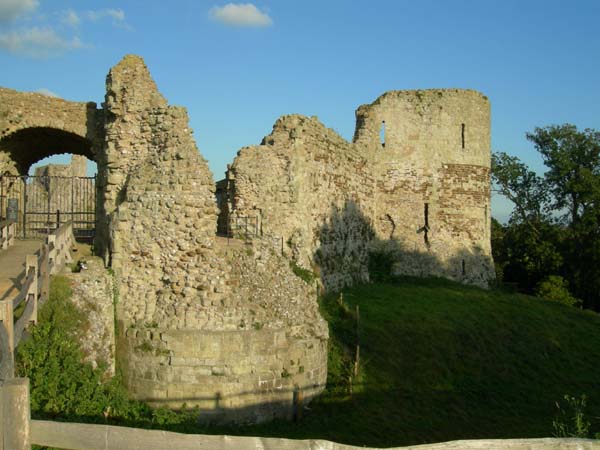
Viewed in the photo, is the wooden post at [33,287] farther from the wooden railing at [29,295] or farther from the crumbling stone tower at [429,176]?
the crumbling stone tower at [429,176]

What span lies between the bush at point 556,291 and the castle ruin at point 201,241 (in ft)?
42.4

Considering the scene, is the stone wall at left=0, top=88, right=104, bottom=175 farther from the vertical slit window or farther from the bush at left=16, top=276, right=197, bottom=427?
the vertical slit window

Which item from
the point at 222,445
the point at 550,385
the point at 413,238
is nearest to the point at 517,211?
the point at 413,238

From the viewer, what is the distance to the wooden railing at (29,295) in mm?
6853

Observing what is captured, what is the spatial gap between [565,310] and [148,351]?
53.1 feet

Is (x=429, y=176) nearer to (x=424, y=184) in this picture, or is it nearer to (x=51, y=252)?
(x=424, y=184)

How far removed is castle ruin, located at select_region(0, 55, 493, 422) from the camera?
1124 cm

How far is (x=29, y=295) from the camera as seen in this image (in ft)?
30.9

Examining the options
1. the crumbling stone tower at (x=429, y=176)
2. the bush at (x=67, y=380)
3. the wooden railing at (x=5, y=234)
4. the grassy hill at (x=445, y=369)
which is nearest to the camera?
the bush at (x=67, y=380)

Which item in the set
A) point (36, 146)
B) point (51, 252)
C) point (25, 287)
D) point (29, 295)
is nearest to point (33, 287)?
Answer: point (29, 295)

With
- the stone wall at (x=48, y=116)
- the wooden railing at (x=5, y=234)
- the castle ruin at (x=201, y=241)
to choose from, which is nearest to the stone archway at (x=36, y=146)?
the castle ruin at (x=201, y=241)

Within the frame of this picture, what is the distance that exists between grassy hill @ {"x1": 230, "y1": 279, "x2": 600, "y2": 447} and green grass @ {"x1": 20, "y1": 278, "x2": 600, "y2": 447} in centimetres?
3

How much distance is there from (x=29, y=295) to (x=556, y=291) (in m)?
25.2

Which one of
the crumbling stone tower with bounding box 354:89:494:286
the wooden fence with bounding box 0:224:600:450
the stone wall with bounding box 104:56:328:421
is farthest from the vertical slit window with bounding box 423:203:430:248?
the wooden fence with bounding box 0:224:600:450
